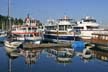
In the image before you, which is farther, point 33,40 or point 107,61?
point 33,40

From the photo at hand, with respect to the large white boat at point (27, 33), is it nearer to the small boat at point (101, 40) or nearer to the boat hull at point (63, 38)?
the boat hull at point (63, 38)

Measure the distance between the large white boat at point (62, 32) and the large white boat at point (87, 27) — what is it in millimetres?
2469

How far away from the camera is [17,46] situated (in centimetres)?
6253

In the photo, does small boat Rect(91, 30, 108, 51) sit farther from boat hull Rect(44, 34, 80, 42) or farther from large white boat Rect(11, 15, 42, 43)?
large white boat Rect(11, 15, 42, 43)

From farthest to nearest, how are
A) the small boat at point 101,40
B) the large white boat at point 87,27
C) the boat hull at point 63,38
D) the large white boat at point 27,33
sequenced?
the large white boat at point 87,27 → the boat hull at point 63,38 → the large white boat at point 27,33 → the small boat at point 101,40

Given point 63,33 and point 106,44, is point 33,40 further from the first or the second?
point 106,44

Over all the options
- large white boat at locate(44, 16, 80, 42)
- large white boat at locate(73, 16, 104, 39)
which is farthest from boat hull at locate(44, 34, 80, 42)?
large white boat at locate(73, 16, 104, 39)

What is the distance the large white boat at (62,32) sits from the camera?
7561 cm

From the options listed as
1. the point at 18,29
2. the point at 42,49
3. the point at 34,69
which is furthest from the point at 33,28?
the point at 34,69

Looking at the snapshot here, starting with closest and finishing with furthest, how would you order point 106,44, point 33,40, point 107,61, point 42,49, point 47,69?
point 47,69, point 107,61, point 106,44, point 42,49, point 33,40

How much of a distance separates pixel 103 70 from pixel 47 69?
7511 millimetres

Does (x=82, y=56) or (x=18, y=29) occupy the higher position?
(x=18, y=29)

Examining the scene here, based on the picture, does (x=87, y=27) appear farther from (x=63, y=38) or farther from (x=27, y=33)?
(x=27, y=33)

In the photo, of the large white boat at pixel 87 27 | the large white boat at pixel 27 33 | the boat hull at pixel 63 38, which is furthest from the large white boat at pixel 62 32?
the large white boat at pixel 27 33
